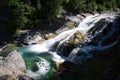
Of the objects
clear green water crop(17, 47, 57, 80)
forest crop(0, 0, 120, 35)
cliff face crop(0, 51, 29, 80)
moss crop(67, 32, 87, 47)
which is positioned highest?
forest crop(0, 0, 120, 35)

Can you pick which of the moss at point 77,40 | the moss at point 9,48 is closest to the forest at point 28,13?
the moss at point 9,48

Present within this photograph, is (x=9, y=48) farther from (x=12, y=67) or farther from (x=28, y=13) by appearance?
(x=12, y=67)

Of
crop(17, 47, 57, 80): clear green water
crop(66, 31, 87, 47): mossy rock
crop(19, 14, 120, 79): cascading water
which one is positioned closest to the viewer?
crop(17, 47, 57, 80): clear green water

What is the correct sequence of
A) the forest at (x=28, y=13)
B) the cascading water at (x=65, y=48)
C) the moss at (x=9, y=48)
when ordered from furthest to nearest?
the forest at (x=28, y=13), the moss at (x=9, y=48), the cascading water at (x=65, y=48)

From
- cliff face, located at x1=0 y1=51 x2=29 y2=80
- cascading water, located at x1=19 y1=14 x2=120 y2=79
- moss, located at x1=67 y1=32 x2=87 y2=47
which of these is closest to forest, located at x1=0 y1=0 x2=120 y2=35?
cascading water, located at x1=19 y1=14 x2=120 y2=79

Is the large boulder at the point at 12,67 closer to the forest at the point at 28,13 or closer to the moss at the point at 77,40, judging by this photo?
the moss at the point at 77,40

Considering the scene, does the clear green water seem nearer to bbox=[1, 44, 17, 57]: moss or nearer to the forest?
bbox=[1, 44, 17, 57]: moss

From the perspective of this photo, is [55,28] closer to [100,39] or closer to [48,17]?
[48,17]
